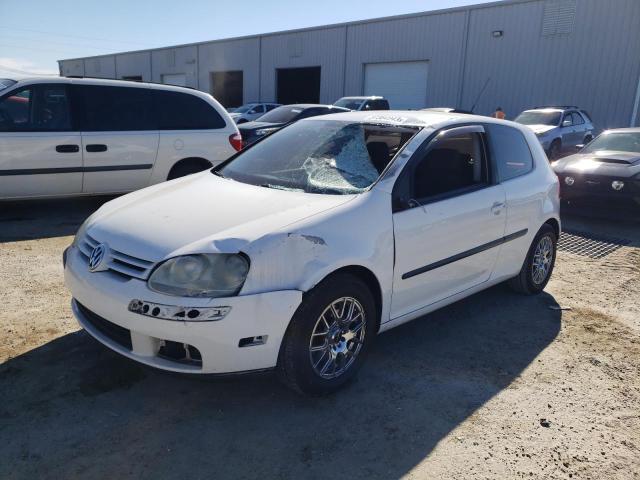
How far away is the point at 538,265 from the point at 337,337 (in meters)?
→ 2.57

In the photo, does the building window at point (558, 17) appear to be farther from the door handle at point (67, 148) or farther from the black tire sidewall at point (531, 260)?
the door handle at point (67, 148)

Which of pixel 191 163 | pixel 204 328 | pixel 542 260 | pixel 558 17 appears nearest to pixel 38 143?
pixel 191 163

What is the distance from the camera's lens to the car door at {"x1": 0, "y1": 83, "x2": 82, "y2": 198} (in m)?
5.92

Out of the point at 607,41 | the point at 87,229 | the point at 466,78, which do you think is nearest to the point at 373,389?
the point at 87,229

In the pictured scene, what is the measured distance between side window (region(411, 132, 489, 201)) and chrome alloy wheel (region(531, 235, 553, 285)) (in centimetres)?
113

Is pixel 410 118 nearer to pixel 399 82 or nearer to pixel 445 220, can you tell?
pixel 445 220

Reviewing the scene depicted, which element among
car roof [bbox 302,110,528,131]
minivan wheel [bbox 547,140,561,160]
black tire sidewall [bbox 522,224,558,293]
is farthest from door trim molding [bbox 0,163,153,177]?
minivan wheel [bbox 547,140,561,160]

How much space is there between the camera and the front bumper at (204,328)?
8.06 ft

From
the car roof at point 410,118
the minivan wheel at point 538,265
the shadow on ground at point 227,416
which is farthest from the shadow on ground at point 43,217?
the minivan wheel at point 538,265

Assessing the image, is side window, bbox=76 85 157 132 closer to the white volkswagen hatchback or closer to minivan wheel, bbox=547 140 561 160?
the white volkswagen hatchback

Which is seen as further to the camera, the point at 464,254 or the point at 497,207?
the point at 497,207

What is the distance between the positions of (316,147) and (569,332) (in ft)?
7.83

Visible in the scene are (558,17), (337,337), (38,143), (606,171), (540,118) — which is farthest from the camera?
(558,17)

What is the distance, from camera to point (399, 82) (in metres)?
22.7
